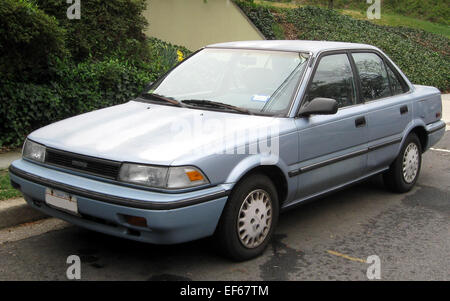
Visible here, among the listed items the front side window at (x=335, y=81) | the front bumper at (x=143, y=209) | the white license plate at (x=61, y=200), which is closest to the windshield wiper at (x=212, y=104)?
the front side window at (x=335, y=81)

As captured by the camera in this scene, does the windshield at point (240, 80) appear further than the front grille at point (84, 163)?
Yes

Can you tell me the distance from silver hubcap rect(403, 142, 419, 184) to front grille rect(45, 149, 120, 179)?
11.4 feet

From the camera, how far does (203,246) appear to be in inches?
179

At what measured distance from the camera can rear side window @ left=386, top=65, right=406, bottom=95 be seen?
605cm

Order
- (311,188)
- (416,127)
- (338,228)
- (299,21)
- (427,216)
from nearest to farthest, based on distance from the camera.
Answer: (311,188) → (338,228) → (427,216) → (416,127) → (299,21)

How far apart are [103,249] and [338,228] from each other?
208 centimetres

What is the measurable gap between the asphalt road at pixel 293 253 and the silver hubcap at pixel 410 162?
1.96 ft

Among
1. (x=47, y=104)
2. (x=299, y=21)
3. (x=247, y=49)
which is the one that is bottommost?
(x=47, y=104)

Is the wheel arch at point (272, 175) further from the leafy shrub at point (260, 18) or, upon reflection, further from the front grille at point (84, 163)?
the leafy shrub at point (260, 18)

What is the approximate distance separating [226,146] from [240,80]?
1.12 m

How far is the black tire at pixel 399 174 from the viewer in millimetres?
6027

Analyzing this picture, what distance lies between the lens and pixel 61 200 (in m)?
4.04
